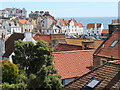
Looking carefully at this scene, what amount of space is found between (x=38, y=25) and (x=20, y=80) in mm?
101421

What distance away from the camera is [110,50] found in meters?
19.2

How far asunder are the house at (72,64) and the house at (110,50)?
1.77 metres

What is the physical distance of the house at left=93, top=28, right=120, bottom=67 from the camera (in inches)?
733

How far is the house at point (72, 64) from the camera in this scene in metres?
20.1

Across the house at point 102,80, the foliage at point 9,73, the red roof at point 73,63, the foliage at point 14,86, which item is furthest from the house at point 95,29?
the house at point 102,80

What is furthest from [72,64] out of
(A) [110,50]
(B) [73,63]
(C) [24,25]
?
(C) [24,25]

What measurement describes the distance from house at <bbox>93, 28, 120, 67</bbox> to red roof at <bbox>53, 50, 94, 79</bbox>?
1.77 metres

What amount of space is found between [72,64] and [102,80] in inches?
472

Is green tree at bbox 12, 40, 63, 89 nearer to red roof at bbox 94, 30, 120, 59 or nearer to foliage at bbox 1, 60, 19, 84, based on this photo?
foliage at bbox 1, 60, 19, 84

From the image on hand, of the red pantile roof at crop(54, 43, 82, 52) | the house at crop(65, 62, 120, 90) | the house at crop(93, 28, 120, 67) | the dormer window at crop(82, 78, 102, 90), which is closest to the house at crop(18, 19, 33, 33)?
the red pantile roof at crop(54, 43, 82, 52)

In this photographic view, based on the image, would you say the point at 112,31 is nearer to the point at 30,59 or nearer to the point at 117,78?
the point at 30,59

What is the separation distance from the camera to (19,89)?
1491cm

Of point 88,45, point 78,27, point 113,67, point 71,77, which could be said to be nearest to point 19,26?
point 78,27

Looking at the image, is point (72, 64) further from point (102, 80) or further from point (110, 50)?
point (102, 80)
